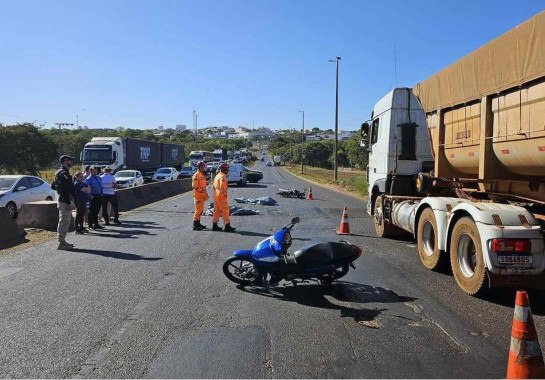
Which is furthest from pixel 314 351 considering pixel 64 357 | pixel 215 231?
pixel 215 231

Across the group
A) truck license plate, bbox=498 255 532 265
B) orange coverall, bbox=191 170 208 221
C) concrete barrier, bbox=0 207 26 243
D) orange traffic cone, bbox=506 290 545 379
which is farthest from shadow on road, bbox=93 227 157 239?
orange traffic cone, bbox=506 290 545 379

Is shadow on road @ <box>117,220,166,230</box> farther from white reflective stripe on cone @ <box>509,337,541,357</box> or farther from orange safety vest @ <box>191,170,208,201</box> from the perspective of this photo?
white reflective stripe on cone @ <box>509,337,541,357</box>

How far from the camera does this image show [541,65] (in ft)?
18.8

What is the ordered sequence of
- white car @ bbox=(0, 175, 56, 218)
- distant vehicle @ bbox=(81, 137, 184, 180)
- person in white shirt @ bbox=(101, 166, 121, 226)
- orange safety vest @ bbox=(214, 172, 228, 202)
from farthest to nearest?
distant vehicle @ bbox=(81, 137, 184, 180)
white car @ bbox=(0, 175, 56, 218)
person in white shirt @ bbox=(101, 166, 121, 226)
orange safety vest @ bbox=(214, 172, 228, 202)

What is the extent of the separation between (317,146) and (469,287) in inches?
4664

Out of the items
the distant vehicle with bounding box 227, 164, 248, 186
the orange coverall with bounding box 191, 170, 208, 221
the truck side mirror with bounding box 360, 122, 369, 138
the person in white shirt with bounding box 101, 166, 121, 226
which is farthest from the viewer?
the distant vehicle with bounding box 227, 164, 248, 186

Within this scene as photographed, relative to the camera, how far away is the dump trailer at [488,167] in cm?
592

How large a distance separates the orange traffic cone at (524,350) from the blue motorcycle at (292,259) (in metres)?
3.19

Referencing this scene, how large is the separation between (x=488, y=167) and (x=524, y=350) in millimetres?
3905

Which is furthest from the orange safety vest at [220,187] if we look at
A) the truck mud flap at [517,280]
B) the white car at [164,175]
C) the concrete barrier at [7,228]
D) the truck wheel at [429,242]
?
the white car at [164,175]

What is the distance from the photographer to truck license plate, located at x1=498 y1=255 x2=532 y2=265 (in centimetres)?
589

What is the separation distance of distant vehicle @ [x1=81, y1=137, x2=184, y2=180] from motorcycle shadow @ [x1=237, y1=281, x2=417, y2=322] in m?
29.5

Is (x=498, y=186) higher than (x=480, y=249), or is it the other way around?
(x=498, y=186)

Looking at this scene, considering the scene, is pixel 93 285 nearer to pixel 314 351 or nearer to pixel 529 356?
pixel 314 351
